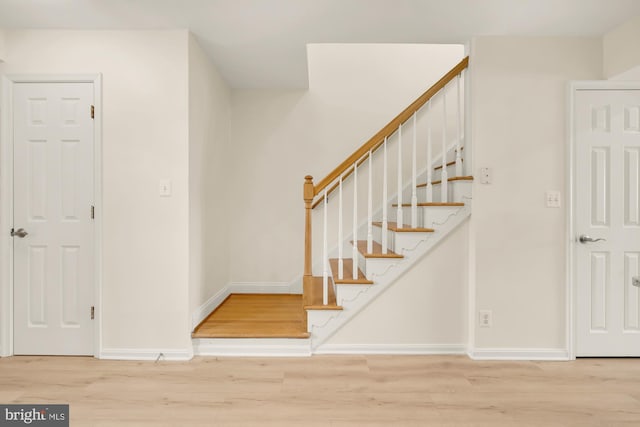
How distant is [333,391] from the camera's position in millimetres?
2414

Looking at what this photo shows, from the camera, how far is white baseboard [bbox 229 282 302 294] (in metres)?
4.26

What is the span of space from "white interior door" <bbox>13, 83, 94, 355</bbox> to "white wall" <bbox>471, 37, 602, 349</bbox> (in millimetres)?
2884

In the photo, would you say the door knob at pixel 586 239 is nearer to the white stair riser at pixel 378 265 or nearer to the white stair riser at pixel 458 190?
the white stair riser at pixel 458 190

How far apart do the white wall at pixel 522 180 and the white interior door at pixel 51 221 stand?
9.46 feet

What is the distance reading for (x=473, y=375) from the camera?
8.73ft

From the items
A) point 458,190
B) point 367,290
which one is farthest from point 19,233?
point 458,190

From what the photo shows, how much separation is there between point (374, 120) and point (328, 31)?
1.48 metres

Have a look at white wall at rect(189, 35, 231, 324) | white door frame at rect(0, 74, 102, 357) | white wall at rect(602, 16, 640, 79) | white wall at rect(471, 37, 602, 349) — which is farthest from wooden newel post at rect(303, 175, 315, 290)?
white wall at rect(602, 16, 640, 79)

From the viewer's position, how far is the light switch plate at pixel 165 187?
2.87 m

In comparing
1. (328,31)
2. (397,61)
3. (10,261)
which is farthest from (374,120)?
(10,261)

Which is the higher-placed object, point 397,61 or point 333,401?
point 397,61

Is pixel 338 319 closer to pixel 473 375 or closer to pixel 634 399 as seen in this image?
pixel 473 375

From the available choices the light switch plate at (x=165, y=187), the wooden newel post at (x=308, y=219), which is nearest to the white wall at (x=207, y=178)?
the light switch plate at (x=165, y=187)

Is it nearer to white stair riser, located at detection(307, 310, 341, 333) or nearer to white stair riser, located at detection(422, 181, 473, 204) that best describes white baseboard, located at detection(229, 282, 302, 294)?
white stair riser, located at detection(307, 310, 341, 333)
